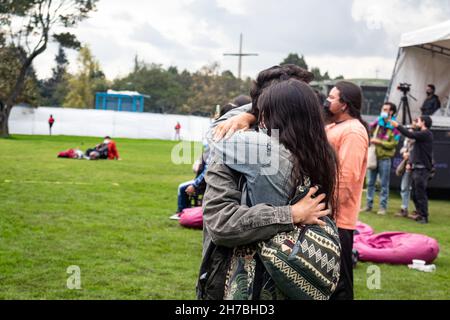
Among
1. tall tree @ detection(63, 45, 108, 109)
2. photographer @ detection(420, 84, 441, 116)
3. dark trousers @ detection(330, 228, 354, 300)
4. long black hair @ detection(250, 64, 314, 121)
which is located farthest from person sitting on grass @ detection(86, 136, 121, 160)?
tall tree @ detection(63, 45, 108, 109)

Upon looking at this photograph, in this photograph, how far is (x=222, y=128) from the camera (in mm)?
2754

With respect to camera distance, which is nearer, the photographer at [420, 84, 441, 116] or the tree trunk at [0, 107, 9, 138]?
the photographer at [420, 84, 441, 116]

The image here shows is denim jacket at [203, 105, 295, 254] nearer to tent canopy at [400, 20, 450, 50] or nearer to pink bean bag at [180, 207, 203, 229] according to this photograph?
pink bean bag at [180, 207, 203, 229]

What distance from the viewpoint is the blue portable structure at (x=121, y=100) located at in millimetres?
62344

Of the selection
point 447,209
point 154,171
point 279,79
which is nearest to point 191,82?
Answer: point 154,171

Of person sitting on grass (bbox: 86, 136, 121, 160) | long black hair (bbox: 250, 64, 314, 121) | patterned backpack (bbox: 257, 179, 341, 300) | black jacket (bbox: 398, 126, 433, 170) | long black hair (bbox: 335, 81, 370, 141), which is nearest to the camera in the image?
patterned backpack (bbox: 257, 179, 341, 300)

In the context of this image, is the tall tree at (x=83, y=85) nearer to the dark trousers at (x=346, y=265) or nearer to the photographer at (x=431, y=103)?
the photographer at (x=431, y=103)

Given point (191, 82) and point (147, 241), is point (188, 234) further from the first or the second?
point (191, 82)

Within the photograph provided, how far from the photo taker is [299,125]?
2.58 m

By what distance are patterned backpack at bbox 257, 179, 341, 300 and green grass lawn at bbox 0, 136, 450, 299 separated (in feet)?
10.8

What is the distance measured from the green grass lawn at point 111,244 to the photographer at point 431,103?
10.3 ft

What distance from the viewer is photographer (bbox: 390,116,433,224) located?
11.1 meters

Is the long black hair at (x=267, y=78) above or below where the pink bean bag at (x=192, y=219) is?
above

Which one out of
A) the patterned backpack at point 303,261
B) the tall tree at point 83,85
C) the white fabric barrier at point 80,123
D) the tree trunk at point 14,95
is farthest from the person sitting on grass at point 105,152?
the tall tree at point 83,85
